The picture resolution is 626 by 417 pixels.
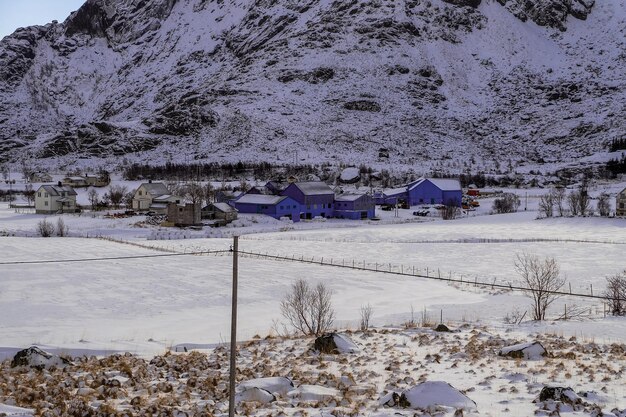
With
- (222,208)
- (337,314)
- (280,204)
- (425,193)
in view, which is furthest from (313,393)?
(425,193)

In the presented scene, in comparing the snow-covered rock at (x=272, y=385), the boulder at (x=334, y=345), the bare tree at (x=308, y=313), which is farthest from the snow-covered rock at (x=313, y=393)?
the bare tree at (x=308, y=313)

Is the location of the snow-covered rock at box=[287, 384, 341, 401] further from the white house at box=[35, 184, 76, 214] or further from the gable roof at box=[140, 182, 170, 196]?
the white house at box=[35, 184, 76, 214]

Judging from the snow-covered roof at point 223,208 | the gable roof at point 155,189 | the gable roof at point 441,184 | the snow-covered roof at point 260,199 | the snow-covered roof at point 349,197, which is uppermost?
the gable roof at point 441,184

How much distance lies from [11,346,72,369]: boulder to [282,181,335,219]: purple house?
68363 mm

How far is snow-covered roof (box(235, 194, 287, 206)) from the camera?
83000 millimetres

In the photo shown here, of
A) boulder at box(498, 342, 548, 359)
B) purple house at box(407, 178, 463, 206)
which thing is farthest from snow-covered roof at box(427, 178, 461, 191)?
boulder at box(498, 342, 548, 359)

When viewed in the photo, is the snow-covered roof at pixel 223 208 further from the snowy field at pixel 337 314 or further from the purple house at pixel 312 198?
the snowy field at pixel 337 314

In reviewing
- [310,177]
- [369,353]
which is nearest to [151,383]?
[369,353]

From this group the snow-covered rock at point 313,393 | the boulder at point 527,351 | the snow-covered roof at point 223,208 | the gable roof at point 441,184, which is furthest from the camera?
the gable roof at point 441,184

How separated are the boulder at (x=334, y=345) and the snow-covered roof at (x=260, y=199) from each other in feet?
212

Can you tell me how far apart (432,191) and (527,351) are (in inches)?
3503

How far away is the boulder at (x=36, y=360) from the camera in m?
15.6

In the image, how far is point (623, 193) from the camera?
77125mm

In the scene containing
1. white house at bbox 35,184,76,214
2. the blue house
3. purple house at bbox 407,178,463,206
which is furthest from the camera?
the blue house
